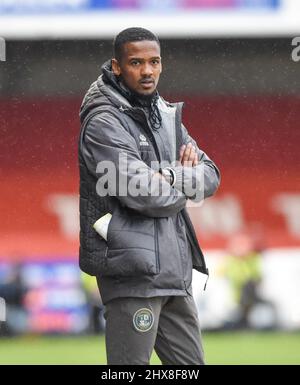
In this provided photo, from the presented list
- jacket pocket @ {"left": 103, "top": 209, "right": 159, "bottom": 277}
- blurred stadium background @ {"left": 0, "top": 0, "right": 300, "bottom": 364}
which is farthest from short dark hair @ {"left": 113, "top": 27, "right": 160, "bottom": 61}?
blurred stadium background @ {"left": 0, "top": 0, "right": 300, "bottom": 364}

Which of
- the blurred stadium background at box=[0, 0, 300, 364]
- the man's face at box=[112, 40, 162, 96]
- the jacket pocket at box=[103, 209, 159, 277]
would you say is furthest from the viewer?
the blurred stadium background at box=[0, 0, 300, 364]

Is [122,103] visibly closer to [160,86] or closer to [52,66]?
[160,86]

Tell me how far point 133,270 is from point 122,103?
2.05 ft

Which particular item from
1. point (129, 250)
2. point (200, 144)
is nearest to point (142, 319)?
point (129, 250)

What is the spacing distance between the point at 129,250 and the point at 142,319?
0.85 ft

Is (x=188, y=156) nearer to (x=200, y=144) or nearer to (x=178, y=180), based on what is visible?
(x=178, y=180)

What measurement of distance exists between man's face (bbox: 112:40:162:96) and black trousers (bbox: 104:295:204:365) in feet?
2.55

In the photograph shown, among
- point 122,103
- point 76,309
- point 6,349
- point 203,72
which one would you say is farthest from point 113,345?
point 203,72

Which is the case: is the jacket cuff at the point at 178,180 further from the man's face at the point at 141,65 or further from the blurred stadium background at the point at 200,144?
the blurred stadium background at the point at 200,144

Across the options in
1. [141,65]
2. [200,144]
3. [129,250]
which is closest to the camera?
[129,250]

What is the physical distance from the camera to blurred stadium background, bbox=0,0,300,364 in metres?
13.6

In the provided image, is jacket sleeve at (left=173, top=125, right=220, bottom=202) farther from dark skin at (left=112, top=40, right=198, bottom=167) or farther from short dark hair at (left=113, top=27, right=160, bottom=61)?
short dark hair at (left=113, top=27, right=160, bottom=61)

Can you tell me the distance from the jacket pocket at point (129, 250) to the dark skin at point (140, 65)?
48cm

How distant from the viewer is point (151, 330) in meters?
4.47
